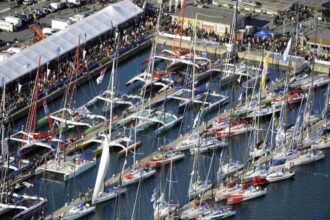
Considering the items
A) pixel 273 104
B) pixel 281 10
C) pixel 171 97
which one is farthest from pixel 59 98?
pixel 281 10

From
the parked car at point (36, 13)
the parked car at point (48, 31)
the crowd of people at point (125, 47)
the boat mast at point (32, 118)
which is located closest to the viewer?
the boat mast at point (32, 118)

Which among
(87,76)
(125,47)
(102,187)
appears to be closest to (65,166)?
(102,187)

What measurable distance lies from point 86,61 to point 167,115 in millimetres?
9723

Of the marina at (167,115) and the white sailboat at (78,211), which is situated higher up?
the marina at (167,115)

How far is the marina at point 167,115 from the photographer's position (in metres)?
65.1

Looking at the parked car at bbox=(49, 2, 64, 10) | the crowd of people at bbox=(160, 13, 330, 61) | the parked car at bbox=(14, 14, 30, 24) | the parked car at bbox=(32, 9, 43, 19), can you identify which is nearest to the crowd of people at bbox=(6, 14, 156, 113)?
the crowd of people at bbox=(160, 13, 330, 61)

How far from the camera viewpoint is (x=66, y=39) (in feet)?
272

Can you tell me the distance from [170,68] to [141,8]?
10.3m

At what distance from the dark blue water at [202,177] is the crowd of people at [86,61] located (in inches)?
320

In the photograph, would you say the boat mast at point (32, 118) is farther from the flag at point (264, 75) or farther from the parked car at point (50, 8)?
the parked car at point (50, 8)

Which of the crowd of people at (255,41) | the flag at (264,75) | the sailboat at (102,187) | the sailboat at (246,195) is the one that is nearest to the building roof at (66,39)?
the crowd of people at (255,41)

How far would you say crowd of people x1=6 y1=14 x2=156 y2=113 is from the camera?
7619cm

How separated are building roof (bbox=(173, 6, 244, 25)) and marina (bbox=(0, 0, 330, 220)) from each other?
15cm

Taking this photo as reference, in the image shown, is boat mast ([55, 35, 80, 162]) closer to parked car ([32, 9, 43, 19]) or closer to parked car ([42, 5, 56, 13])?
parked car ([32, 9, 43, 19])
